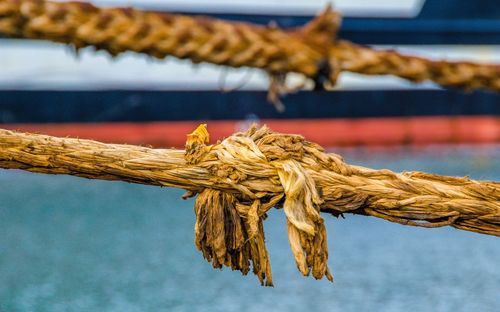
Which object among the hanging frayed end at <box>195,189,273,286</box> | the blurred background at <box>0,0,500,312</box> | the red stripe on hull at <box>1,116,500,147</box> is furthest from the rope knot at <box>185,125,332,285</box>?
the red stripe on hull at <box>1,116,500,147</box>

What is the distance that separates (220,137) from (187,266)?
1.60m

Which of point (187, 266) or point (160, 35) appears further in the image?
point (187, 266)

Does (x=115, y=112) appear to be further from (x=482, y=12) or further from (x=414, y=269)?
(x=414, y=269)

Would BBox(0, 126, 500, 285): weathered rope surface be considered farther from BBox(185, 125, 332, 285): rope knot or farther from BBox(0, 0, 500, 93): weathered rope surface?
BBox(0, 0, 500, 93): weathered rope surface

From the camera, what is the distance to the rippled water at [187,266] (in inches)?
39.3

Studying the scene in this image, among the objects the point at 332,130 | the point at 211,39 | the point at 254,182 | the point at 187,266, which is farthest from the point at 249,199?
the point at 332,130

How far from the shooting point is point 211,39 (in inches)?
30.8

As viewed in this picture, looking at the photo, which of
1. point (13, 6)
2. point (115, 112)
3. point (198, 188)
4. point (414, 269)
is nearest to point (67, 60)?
point (115, 112)

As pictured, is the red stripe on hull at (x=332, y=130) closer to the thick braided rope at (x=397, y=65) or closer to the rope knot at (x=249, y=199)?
the thick braided rope at (x=397, y=65)

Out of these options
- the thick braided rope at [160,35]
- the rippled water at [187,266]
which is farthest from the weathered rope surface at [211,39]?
the rippled water at [187,266]

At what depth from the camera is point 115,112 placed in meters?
2.83

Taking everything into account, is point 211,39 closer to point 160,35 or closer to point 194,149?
point 160,35

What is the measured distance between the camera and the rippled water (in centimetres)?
100

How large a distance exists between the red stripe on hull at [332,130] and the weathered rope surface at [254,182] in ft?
6.99
